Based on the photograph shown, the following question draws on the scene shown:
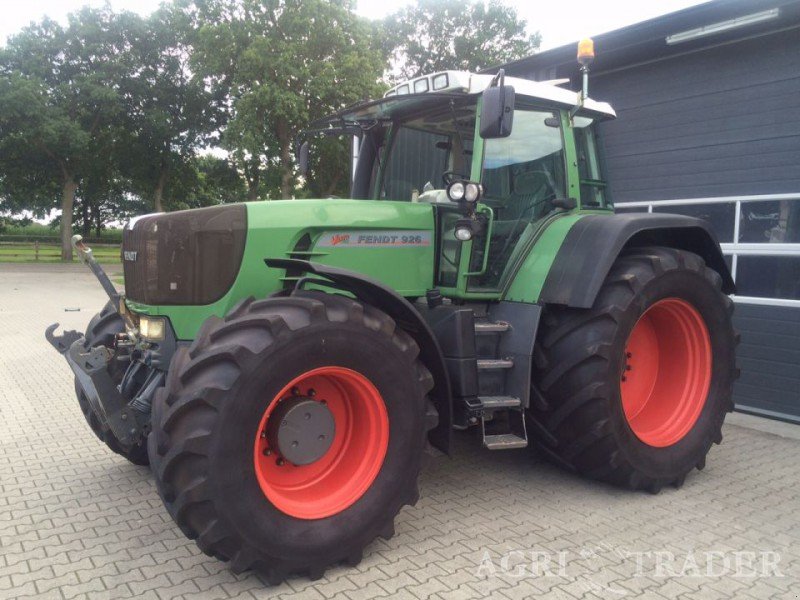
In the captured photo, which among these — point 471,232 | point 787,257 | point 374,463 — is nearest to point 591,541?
point 374,463

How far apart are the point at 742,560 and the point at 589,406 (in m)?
1.05

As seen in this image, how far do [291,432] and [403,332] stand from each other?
0.72 metres

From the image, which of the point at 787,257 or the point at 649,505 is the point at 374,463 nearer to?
the point at 649,505

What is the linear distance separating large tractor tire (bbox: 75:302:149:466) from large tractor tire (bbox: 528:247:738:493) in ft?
8.43

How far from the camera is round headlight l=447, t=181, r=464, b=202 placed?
3609 mm

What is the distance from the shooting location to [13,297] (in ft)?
49.9

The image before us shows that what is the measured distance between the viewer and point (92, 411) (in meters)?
4.00

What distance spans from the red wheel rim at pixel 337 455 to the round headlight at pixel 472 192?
1.23 meters

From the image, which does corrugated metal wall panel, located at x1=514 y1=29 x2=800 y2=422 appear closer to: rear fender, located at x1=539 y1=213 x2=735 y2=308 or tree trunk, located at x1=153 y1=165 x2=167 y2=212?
rear fender, located at x1=539 y1=213 x2=735 y2=308

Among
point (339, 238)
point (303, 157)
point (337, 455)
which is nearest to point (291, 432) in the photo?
point (337, 455)

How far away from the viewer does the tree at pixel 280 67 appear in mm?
20766

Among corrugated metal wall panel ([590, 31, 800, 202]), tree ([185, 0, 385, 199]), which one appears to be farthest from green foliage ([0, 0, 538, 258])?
corrugated metal wall panel ([590, 31, 800, 202])

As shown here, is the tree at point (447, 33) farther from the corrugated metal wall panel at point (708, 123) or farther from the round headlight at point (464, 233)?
the round headlight at point (464, 233)

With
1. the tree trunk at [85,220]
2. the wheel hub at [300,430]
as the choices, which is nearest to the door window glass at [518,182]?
the wheel hub at [300,430]
